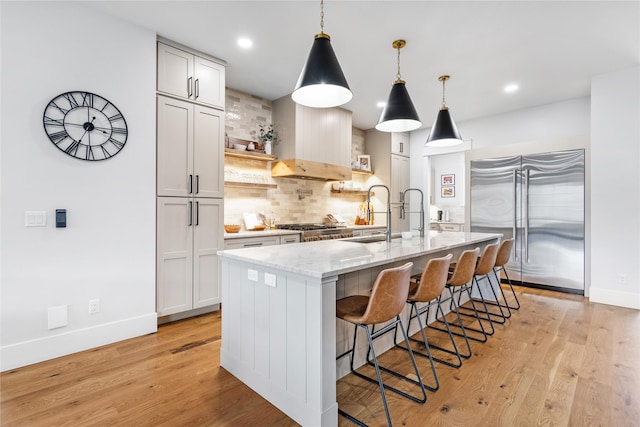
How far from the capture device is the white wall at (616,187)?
147 inches

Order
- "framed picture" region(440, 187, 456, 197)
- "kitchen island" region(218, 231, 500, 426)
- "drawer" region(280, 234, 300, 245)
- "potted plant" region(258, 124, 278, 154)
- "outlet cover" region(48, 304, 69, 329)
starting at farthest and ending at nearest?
"framed picture" region(440, 187, 456, 197) < "potted plant" region(258, 124, 278, 154) < "drawer" region(280, 234, 300, 245) < "outlet cover" region(48, 304, 69, 329) < "kitchen island" region(218, 231, 500, 426)

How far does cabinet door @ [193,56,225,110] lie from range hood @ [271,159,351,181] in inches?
50.2

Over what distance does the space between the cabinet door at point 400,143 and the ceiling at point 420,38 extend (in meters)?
1.80

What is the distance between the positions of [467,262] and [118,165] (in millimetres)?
3068

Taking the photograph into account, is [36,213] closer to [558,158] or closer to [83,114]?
[83,114]

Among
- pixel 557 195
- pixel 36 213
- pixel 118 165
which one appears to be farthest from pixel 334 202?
pixel 36 213

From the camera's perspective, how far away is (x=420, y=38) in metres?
3.09

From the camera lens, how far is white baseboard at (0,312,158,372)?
2301 mm

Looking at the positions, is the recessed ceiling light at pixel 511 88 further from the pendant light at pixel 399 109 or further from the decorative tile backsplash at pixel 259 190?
the decorative tile backsplash at pixel 259 190

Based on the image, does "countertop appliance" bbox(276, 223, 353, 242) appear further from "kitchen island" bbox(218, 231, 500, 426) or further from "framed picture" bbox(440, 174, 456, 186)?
"framed picture" bbox(440, 174, 456, 186)

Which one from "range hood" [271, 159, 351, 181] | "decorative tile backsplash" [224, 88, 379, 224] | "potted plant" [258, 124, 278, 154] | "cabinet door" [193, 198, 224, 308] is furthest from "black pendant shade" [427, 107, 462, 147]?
"cabinet door" [193, 198, 224, 308]

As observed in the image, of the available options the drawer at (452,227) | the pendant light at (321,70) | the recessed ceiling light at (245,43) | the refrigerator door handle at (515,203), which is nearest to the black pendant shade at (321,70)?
the pendant light at (321,70)

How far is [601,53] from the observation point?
3.42 meters

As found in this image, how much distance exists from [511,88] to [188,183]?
434 centimetres
